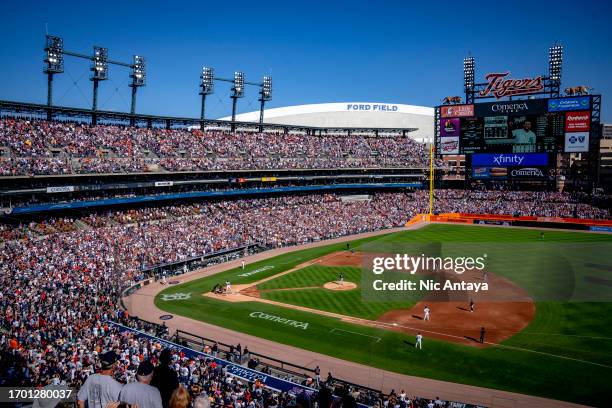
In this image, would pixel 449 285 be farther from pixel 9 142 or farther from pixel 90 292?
pixel 9 142

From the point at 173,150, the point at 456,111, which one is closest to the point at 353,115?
the point at 456,111

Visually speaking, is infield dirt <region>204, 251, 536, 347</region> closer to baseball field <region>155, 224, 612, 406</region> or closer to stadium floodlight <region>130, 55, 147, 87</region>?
baseball field <region>155, 224, 612, 406</region>

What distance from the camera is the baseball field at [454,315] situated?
70.2 ft

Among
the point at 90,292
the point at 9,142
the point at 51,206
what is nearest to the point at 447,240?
the point at 90,292

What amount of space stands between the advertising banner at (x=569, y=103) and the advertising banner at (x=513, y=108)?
3.12 ft

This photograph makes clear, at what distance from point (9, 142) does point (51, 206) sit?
799 centimetres

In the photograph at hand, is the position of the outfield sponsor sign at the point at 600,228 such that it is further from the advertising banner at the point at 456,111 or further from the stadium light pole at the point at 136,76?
the stadium light pole at the point at 136,76

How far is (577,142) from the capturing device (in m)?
64.4

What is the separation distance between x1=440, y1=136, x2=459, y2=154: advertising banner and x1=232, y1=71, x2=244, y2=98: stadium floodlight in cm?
3650

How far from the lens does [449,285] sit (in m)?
30.8

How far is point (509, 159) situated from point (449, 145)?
395 inches

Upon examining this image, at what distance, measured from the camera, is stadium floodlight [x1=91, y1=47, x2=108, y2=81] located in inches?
2079

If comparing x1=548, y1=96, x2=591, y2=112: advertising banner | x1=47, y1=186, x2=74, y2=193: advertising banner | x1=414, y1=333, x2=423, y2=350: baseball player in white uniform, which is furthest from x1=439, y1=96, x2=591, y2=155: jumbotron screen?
x1=47, y1=186, x2=74, y2=193: advertising banner

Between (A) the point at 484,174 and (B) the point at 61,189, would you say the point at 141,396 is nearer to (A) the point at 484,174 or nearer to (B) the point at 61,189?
(B) the point at 61,189
